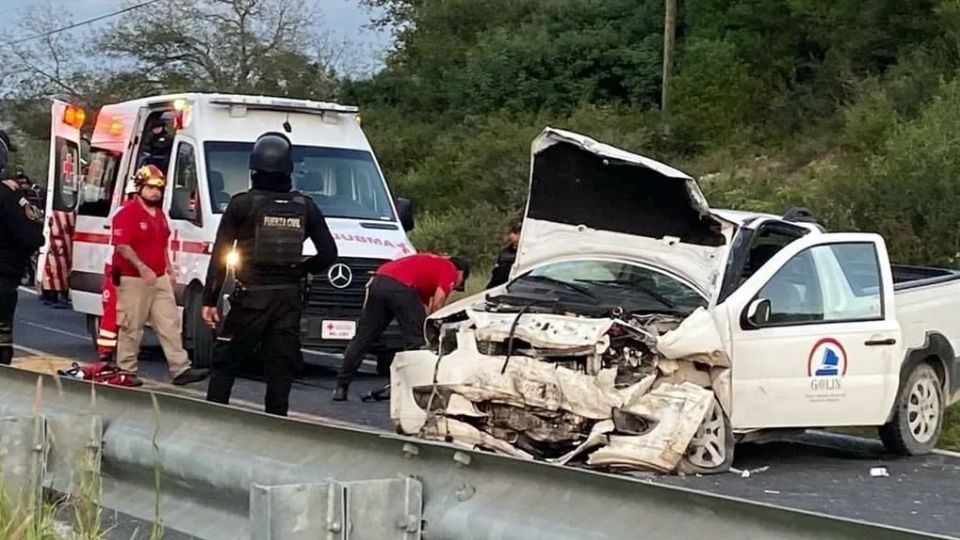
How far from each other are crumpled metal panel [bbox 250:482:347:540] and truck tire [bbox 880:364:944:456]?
6.65 metres

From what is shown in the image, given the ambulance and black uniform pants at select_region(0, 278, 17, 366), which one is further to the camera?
the ambulance

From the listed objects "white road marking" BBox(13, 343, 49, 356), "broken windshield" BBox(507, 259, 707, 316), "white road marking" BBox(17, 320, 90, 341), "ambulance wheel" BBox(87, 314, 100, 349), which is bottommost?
"white road marking" BBox(13, 343, 49, 356)

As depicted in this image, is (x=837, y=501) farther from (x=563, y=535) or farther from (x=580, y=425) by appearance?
(x=563, y=535)

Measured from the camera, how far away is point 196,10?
53375 mm

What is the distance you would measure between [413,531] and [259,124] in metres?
10.9

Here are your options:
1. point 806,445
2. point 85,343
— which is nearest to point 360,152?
point 85,343

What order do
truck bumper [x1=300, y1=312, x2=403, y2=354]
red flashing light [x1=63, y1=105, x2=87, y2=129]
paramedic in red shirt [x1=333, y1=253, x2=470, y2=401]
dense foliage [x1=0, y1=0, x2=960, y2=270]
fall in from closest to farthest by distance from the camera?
paramedic in red shirt [x1=333, y1=253, x2=470, y2=401], truck bumper [x1=300, y1=312, x2=403, y2=354], red flashing light [x1=63, y1=105, x2=87, y2=129], dense foliage [x1=0, y1=0, x2=960, y2=270]

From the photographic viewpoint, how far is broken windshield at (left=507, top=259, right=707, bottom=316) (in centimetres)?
994

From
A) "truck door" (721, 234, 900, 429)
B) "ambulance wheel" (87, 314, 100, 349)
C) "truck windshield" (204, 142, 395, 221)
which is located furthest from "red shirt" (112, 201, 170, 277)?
"truck door" (721, 234, 900, 429)

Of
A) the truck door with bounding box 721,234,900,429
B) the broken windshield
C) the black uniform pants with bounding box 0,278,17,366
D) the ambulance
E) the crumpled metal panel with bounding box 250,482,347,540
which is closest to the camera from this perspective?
the crumpled metal panel with bounding box 250,482,347,540

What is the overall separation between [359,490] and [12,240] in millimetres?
6701

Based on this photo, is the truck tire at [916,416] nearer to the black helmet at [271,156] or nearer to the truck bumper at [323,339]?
the black helmet at [271,156]

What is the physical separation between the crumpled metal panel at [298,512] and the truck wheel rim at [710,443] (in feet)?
16.0

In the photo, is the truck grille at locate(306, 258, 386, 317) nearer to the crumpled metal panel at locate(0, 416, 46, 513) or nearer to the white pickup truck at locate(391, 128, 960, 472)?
the white pickup truck at locate(391, 128, 960, 472)
